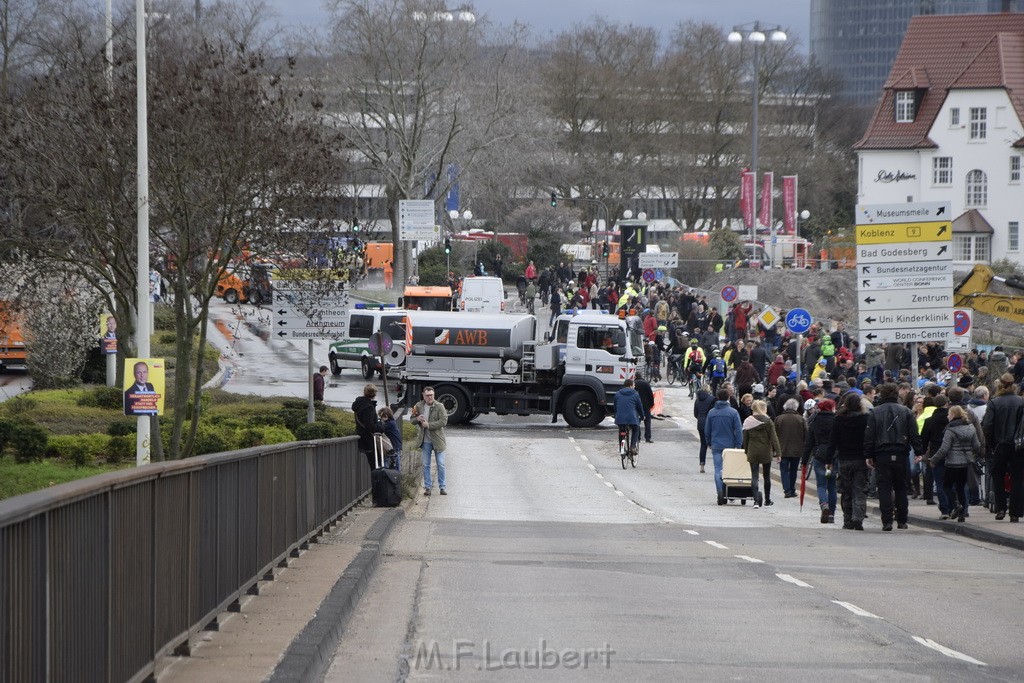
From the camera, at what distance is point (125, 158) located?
21.9 meters

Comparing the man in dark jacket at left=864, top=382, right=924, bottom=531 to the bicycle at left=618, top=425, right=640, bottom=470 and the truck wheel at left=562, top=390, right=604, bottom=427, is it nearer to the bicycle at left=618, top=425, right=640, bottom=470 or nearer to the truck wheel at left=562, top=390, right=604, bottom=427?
the bicycle at left=618, top=425, right=640, bottom=470

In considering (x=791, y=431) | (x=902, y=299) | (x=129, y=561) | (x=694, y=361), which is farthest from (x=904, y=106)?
(x=129, y=561)

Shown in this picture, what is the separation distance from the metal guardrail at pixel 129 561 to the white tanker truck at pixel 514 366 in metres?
25.7

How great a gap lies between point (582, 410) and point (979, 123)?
166ft

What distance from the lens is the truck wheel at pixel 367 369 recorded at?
4581 cm

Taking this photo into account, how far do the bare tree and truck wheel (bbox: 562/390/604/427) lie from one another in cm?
3074

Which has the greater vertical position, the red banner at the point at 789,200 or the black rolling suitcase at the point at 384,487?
the red banner at the point at 789,200

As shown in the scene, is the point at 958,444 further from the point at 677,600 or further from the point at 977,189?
the point at 977,189

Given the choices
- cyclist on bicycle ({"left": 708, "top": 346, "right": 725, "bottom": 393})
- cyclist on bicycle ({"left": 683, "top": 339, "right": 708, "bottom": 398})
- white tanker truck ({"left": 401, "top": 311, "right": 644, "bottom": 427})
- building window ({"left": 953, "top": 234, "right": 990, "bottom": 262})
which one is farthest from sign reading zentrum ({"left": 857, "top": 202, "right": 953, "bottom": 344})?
building window ({"left": 953, "top": 234, "right": 990, "bottom": 262})

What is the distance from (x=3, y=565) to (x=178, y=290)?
54.0ft

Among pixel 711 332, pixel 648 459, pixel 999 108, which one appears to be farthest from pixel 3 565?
pixel 999 108

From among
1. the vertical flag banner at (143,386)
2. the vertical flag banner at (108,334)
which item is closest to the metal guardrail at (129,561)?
the vertical flag banner at (143,386)

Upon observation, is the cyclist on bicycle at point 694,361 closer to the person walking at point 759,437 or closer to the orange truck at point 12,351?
the person walking at point 759,437

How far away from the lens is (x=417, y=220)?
58.8 metres
